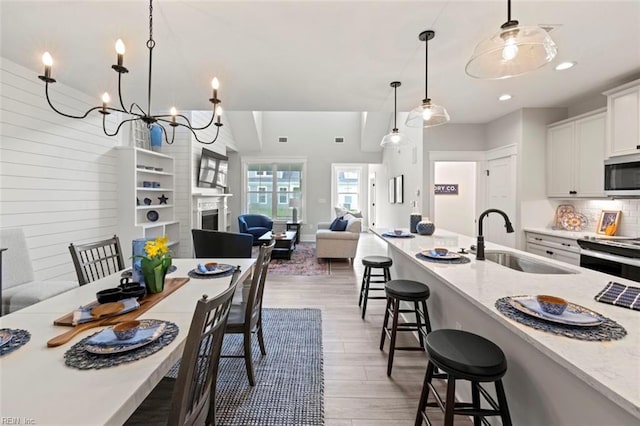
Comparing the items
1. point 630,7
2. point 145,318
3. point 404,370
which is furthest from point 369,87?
point 145,318

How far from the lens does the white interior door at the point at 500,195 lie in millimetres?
4414

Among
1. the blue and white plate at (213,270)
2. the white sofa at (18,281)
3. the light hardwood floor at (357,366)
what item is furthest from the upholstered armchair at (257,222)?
the blue and white plate at (213,270)

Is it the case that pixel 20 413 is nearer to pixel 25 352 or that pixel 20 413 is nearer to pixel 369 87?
pixel 25 352

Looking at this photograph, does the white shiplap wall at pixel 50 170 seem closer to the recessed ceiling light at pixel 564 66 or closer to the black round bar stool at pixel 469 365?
the black round bar stool at pixel 469 365

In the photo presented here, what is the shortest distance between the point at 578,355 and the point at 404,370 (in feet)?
5.47

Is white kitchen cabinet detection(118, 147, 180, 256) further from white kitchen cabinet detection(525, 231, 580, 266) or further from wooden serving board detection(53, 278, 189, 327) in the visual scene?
white kitchen cabinet detection(525, 231, 580, 266)

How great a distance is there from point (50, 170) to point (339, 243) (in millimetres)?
4326

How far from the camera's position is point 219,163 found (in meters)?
7.06

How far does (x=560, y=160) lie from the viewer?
4016 mm

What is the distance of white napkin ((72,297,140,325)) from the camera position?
1.27 meters

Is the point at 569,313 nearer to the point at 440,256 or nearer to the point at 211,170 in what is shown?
the point at 440,256

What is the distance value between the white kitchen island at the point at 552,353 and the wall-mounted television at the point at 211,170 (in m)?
5.29

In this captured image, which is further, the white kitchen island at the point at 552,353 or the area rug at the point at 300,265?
the area rug at the point at 300,265

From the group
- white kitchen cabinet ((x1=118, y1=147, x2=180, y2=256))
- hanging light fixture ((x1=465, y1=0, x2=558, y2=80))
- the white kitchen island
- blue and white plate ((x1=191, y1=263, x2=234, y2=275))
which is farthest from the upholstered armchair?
hanging light fixture ((x1=465, y1=0, x2=558, y2=80))
